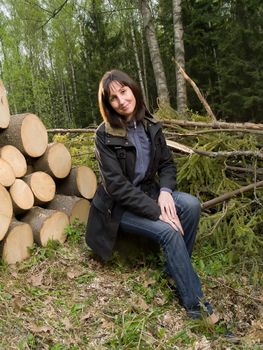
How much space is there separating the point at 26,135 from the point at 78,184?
662mm

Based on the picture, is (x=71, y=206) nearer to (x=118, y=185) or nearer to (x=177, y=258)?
(x=118, y=185)

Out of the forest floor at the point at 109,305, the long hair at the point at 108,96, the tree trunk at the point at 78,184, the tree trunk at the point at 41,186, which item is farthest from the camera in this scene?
the tree trunk at the point at 78,184

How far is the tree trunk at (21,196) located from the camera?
134 inches

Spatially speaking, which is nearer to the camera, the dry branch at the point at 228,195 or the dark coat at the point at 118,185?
the dark coat at the point at 118,185

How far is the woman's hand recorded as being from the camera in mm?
2871

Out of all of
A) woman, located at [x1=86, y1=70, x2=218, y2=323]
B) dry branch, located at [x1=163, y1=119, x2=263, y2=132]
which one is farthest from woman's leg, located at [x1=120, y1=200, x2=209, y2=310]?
dry branch, located at [x1=163, y1=119, x2=263, y2=132]

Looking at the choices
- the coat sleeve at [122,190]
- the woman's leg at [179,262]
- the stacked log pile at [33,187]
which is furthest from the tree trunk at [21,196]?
the woman's leg at [179,262]

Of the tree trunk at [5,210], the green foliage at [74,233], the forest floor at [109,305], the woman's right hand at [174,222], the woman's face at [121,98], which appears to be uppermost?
the woman's face at [121,98]

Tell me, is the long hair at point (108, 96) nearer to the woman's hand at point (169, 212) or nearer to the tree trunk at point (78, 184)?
the woman's hand at point (169, 212)

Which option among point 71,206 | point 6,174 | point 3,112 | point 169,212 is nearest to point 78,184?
point 71,206

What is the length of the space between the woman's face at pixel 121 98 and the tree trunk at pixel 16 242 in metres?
1.20

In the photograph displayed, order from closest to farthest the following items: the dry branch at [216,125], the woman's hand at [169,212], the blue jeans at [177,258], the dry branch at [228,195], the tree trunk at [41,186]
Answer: the blue jeans at [177,258] < the woman's hand at [169,212] < the tree trunk at [41,186] < the dry branch at [228,195] < the dry branch at [216,125]

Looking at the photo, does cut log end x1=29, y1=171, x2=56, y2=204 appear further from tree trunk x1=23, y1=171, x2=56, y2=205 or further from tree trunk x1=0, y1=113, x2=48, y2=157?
tree trunk x1=0, y1=113, x2=48, y2=157

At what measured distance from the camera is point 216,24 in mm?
13945
